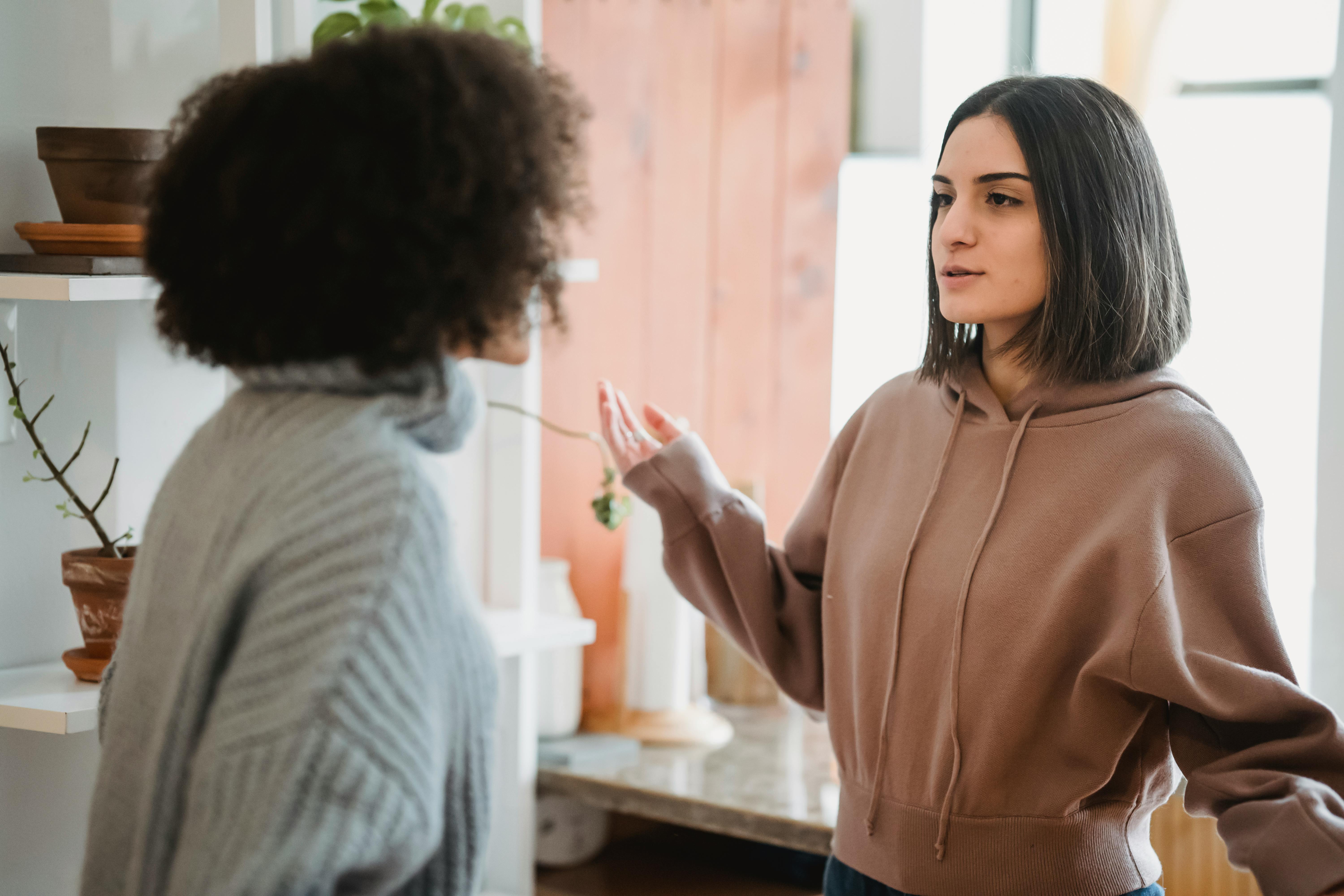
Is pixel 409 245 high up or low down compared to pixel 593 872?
up

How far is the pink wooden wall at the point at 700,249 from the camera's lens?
221 cm

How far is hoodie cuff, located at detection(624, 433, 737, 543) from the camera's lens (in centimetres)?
132

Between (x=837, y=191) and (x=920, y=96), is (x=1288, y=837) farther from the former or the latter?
(x=920, y=96)

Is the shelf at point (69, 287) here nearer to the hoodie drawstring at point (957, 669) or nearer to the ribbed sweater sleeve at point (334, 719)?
the ribbed sweater sleeve at point (334, 719)

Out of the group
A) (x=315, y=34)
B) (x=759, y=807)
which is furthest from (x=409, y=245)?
(x=759, y=807)

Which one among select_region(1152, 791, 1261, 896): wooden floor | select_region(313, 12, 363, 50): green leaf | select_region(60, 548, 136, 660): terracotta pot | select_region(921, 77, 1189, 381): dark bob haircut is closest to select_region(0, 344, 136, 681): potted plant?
select_region(60, 548, 136, 660): terracotta pot

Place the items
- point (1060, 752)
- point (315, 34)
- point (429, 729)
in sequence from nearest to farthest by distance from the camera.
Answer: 1. point (429, 729)
2. point (1060, 752)
3. point (315, 34)

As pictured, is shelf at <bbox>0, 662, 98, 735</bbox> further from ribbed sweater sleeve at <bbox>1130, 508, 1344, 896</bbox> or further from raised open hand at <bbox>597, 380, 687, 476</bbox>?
ribbed sweater sleeve at <bbox>1130, 508, 1344, 896</bbox>

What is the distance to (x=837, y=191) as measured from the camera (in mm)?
2207

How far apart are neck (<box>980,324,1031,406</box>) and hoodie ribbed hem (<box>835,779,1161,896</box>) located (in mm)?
389

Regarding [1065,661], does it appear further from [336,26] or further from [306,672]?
[336,26]

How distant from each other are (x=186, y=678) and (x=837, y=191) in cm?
174

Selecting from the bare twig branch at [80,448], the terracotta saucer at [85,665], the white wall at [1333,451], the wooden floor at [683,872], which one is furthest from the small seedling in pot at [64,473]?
the white wall at [1333,451]

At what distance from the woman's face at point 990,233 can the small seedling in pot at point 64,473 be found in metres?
0.92
